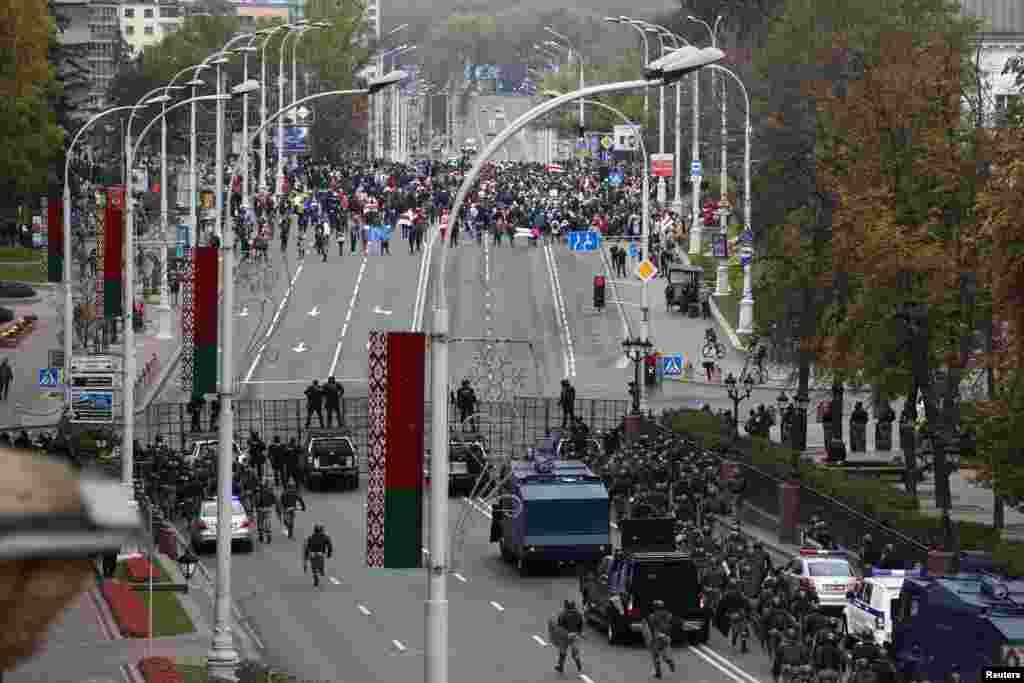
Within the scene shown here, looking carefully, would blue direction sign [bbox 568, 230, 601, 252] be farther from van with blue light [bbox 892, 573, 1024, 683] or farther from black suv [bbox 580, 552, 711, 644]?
van with blue light [bbox 892, 573, 1024, 683]

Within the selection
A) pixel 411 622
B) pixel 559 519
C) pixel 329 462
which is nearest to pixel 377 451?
pixel 411 622

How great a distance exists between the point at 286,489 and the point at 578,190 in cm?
8019

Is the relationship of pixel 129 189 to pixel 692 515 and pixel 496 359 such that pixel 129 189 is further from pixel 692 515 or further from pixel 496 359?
pixel 496 359

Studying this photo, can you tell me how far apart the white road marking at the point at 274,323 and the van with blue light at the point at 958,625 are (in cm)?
4477

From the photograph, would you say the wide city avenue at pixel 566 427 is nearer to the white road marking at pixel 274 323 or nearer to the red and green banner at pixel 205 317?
the red and green banner at pixel 205 317

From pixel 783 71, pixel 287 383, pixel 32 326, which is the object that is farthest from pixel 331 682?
pixel 32 326

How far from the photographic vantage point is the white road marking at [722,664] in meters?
34.0

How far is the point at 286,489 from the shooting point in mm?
49344

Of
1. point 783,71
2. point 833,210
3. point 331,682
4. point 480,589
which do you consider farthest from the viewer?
point 783,71

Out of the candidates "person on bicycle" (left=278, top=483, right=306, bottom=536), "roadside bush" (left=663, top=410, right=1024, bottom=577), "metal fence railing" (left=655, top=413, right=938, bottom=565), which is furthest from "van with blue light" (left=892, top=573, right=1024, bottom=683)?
"person on bicycle" (left=278, top=483, right=306, bottom=536)

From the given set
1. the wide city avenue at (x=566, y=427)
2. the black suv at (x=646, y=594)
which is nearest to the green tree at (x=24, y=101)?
the wide city avenue at (x=566, y=427)

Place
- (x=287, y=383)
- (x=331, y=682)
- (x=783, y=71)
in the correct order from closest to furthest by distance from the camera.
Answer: (x=331, y=682)
(x=287, y=383)
(x=783, y=71)

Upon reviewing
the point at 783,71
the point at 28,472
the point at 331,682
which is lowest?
the point at 331,682

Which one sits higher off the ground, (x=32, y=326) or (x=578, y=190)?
(x=578, y=190)
